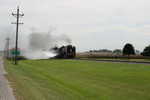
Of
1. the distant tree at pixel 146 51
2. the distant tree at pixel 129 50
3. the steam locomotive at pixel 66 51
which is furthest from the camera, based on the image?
the distant tree at pixel 129 50

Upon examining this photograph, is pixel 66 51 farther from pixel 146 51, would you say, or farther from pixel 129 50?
pixel 129 50

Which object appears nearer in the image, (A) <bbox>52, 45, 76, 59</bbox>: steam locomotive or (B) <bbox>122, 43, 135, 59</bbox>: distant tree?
(A) <bbox>52, 45, 76, 59</bbox>: steam locomotive

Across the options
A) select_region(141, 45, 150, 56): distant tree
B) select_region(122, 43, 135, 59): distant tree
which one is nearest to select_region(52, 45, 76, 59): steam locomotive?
select_region(141, 45, 150, 56): distant tree

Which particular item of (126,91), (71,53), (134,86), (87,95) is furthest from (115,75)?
(71,53)

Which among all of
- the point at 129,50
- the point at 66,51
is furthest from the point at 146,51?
the point at 66,51

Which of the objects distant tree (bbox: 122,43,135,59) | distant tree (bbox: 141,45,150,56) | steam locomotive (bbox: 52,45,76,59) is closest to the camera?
steam locomotive (bbox: 52,45,76,59)

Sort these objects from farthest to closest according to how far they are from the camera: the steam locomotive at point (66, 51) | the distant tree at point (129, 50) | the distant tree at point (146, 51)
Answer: the distant tree at point (129, 50), the distant tree at point (146, 51), the steam locomotive at point (66, 51)

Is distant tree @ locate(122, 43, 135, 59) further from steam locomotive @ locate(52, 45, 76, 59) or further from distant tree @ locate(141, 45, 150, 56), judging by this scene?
steam locomotive @ locate(52, 45, 76, 59)

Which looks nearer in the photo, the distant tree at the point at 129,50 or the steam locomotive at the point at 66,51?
the steam locomotive at the point at 66,51

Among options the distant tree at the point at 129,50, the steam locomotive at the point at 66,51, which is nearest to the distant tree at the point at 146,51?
the distant tree at the point at 129,50

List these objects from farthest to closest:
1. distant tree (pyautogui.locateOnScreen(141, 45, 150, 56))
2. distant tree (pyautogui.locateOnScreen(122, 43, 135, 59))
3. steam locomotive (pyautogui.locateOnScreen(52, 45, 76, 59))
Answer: distant tree (pyautogui.locateOnScreen(122, 43, 135, 59)) < distant tree (pyautogui.locateOnScreen(141, 45, 150, 56)) < steam locomotive (pyautogui.locateOnScreen(52, 45, 76, 59))

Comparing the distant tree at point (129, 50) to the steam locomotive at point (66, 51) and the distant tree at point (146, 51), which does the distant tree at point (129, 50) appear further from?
the steam locomotive at point (66, 51)

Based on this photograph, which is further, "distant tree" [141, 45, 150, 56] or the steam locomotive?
"distant tree" [141, 45, 150, 56]

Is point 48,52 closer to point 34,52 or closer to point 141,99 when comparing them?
point 34,52
